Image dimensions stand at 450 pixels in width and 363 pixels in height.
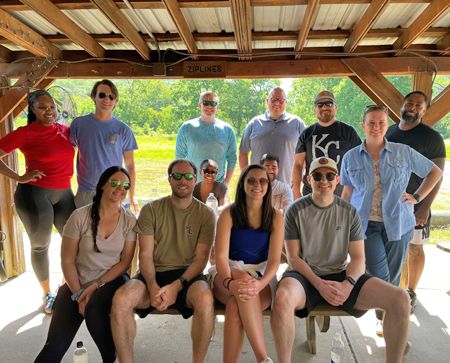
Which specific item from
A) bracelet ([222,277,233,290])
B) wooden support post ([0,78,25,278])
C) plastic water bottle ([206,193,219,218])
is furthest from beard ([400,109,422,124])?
wooden support post ([0,78,25,278])

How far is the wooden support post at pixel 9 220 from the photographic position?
4.22 m

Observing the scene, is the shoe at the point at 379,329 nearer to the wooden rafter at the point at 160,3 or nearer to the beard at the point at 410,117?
the beard at the point at 410,117

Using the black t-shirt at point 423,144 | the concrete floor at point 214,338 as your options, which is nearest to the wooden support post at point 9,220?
the concrete floor at point 214,338

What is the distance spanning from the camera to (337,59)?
4.16 m

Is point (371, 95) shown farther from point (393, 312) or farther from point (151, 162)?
point (151, 162)

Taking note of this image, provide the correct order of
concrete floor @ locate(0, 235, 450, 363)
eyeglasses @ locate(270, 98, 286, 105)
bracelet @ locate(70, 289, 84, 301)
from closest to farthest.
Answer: bracelet @ locate(70, 289, 84, 301) < concrete floor @ locate(0, 235, 450, 363) < eyeglasses @ locate(270, 98, 286, 105)

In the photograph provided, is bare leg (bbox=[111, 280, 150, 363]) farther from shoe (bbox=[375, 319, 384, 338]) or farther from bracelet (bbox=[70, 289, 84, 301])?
shoe (bbox=[375, 319, 384, 338])

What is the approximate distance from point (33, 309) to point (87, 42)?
9.55 feet

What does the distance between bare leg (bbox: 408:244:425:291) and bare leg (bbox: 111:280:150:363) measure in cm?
273

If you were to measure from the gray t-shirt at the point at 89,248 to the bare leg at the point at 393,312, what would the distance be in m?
1.78

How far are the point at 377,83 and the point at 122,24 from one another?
2912 millimetres

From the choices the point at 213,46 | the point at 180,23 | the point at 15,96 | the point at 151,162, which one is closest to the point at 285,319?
the point at 180,23

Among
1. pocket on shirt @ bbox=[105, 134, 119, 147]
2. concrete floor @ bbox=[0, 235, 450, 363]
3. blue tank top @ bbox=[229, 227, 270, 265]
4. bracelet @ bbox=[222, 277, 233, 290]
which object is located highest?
pocket on shirt @ bbox=[105, 134, 119, 147]

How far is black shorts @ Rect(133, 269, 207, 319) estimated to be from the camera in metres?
2.35
